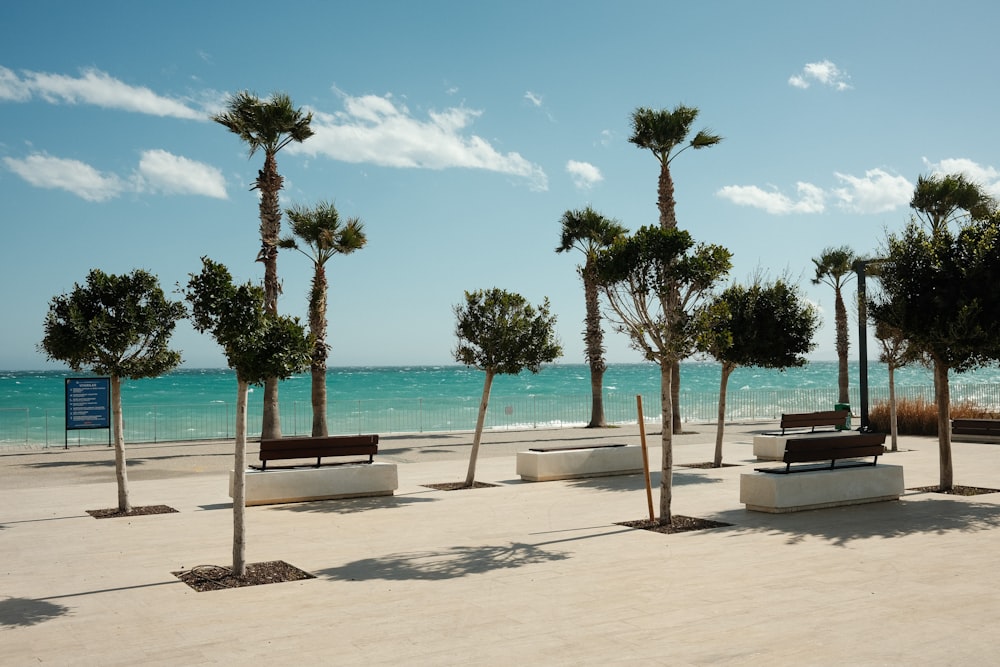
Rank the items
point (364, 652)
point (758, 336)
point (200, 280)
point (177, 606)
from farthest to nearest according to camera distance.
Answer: point (758, 336)
point (200, 280)
point (177, 606)
point (364, 652)

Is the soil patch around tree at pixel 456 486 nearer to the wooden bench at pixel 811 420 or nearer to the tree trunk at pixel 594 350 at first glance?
the wooden bench at pixel 811 420

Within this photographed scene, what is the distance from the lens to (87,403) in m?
23.2

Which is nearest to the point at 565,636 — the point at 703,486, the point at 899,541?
the point at 899,541

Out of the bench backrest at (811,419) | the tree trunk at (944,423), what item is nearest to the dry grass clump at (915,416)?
the bench backrest at (811,419)

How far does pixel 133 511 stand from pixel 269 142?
43.9 feet

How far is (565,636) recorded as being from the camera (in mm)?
6250

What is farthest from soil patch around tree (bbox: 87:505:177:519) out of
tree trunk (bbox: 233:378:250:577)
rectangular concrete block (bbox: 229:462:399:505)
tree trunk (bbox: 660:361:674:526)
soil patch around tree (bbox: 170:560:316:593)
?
tree trunk (bbox: 660:361:674:526)

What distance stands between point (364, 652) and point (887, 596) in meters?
4.48

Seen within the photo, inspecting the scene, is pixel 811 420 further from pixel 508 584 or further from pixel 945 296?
pixel 508 584

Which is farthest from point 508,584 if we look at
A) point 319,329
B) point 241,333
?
point 319,329

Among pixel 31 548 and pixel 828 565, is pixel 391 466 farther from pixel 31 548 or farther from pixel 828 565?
pixel 828 565

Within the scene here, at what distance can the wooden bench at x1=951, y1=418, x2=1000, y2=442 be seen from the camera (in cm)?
2247

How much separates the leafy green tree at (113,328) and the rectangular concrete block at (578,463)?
676cm

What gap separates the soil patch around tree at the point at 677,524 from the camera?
10609 mm
